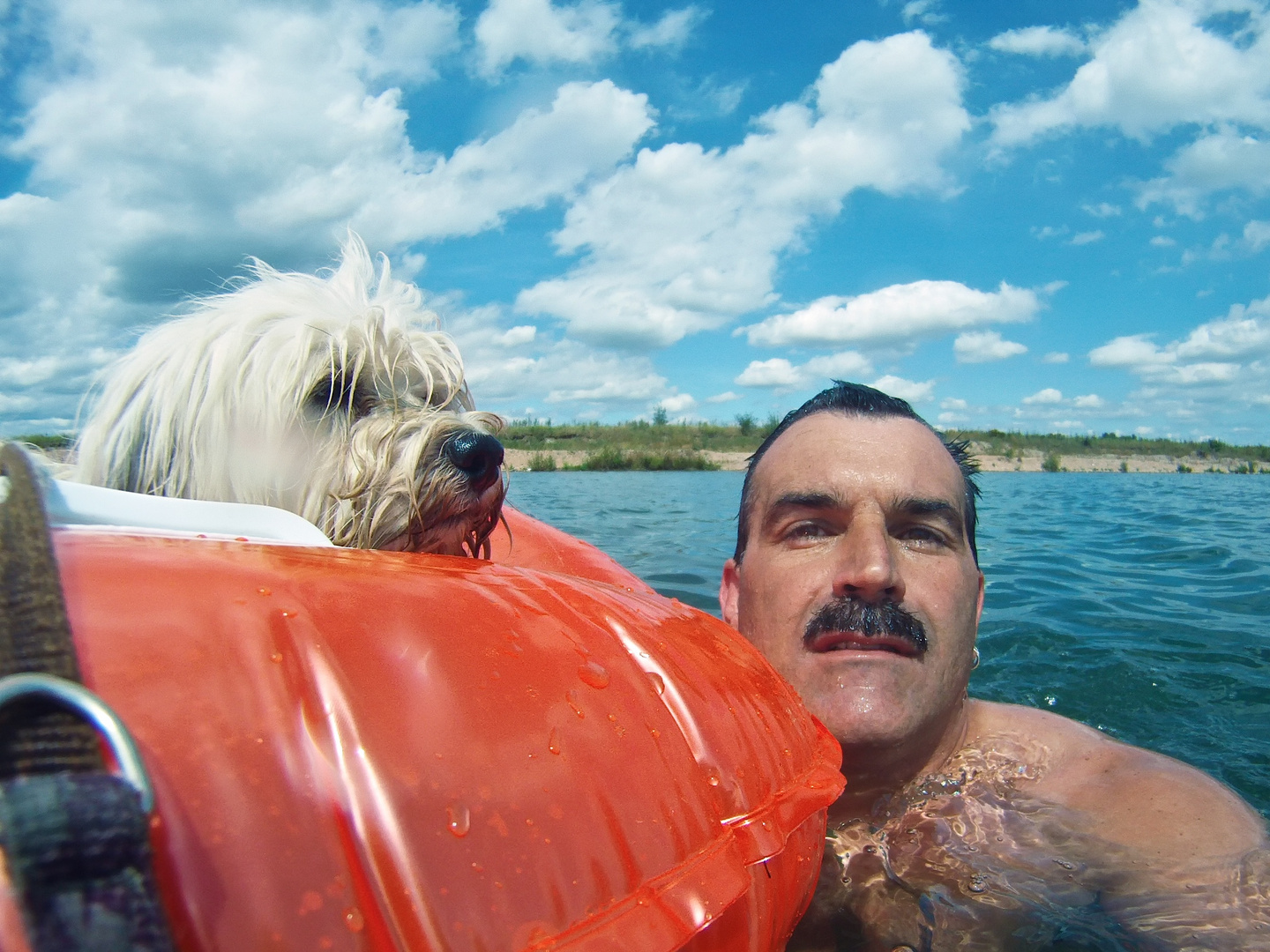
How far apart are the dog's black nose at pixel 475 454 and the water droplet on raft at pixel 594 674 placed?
3.78 feet

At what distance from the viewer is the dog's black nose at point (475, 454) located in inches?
93.1

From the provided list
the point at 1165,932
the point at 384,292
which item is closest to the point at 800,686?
the point at 1165,932

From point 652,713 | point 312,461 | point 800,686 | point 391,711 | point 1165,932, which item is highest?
point 312,461

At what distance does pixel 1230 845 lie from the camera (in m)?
2.28

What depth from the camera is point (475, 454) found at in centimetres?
238

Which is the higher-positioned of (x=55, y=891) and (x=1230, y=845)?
(x=55, y=891)

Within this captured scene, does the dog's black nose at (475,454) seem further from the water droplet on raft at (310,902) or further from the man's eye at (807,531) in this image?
the water droplet on raft at (310,902)

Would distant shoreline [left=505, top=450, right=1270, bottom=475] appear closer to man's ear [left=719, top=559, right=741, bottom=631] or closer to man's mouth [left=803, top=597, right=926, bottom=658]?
man's ear [left=719, top=559, right=741, bottom=631]

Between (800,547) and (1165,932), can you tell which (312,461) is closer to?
(800,547)

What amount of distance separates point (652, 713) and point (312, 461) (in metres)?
1.54

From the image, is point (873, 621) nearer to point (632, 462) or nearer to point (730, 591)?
point (730, 591)

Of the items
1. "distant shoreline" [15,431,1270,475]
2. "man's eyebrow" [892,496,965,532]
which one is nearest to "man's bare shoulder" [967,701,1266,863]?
"man's eyebrow" [892,496,965,532]

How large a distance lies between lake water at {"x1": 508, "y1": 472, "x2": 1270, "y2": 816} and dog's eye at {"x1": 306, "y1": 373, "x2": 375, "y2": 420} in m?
4.07

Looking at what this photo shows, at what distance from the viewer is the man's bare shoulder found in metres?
2.33
